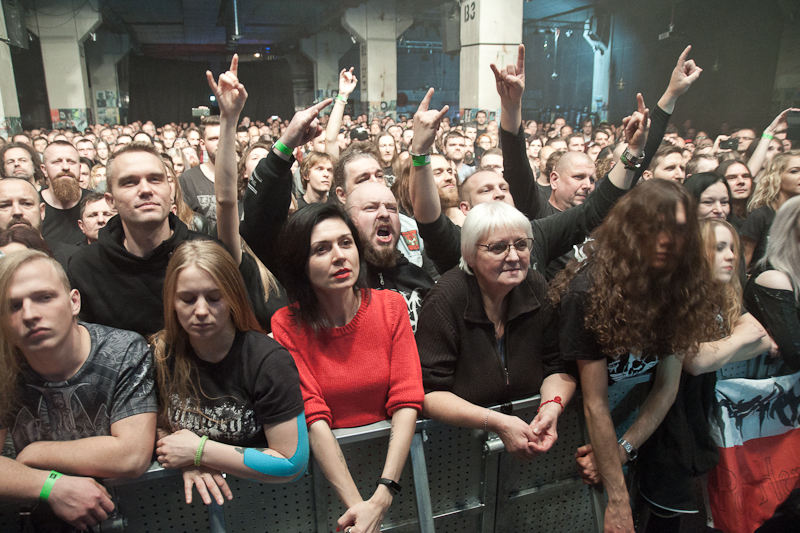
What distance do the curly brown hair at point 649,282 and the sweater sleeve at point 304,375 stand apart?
90 centimetres

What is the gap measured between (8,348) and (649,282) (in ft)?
6.17

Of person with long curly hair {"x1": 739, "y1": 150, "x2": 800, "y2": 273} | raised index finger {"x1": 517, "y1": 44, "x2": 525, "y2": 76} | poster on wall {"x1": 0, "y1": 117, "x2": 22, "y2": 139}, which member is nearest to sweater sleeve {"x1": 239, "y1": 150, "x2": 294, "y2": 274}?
raised index finger {"x1": 517, "y1": 44, "x2": 525, "y2": 76}

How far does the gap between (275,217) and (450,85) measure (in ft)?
94.4

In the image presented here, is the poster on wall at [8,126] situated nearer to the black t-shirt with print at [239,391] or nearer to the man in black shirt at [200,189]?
the man in black shirt at [200,189]

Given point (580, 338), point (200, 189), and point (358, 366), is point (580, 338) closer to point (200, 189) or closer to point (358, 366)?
point (358, 366)

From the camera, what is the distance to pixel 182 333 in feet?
4.92

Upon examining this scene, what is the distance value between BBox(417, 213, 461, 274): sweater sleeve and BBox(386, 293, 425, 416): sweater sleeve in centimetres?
49

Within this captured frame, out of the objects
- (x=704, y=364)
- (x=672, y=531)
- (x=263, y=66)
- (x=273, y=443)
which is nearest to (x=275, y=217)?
(x=273, y=443)

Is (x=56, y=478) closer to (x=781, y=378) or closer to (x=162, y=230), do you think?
(x=162, y=230)

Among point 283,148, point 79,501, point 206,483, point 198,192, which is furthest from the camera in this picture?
point 198,192

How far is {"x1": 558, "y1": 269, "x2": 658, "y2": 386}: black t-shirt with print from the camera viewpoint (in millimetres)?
1663

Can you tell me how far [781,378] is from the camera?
2012 millimetres

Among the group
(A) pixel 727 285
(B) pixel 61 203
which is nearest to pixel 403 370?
(A) pixel 727 285

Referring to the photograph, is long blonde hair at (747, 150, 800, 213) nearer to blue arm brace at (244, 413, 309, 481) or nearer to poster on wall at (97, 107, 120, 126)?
blue arm brace at (244, 413, 309, 481)
